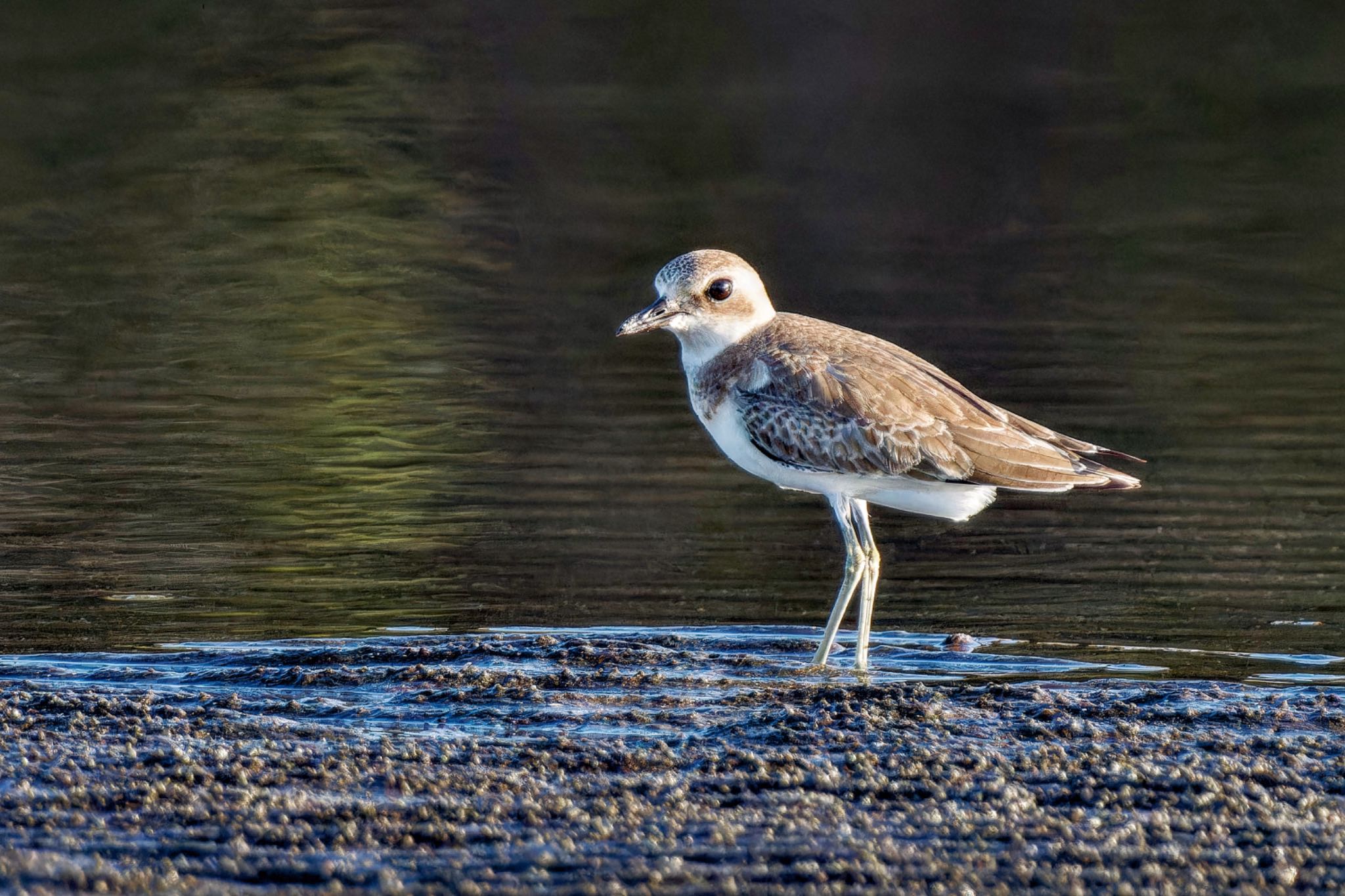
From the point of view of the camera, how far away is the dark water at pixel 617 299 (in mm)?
10789

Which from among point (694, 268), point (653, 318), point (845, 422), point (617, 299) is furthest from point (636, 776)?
point (617, 299)

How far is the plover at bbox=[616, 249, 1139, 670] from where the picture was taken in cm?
945

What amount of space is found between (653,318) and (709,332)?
30 cm

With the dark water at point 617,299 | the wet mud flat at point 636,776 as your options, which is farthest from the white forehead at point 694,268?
the wet mud flat at point 636,776

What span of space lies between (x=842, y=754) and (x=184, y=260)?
47.2ft

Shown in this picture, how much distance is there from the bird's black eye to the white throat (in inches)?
4.2

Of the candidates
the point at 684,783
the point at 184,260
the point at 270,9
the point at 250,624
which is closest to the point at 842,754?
the point at 684,783

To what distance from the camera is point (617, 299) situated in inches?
765

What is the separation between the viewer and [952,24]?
94.7 feet

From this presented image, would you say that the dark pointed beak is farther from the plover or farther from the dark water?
the dark water

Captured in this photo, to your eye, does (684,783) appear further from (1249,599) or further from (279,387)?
(279,387)

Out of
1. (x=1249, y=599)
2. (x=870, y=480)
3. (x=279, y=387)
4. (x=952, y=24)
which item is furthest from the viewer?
(x=952, y=24)

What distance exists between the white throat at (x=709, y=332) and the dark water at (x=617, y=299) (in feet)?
4.27

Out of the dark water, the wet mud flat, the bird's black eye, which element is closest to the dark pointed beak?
the bird's black eye
